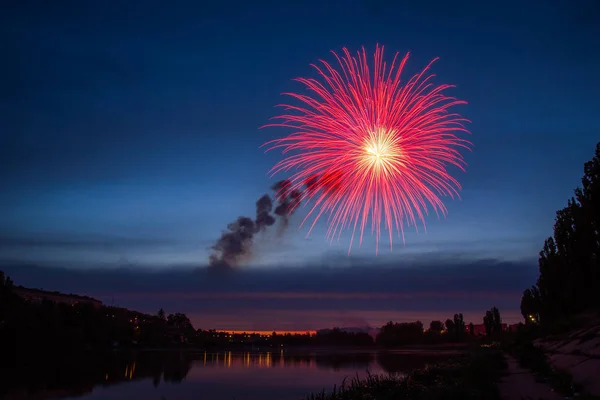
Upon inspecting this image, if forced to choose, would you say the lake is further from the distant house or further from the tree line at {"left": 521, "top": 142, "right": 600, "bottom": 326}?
the distant house

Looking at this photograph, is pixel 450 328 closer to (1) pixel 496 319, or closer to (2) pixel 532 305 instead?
(1) pixel 496 319

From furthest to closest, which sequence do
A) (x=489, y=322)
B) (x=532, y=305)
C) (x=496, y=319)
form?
(x=489, y=322), (x=496, y=319), (x=532, y=305)

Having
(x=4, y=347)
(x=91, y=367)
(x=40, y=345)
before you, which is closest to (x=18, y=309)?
(x=40, y=345)

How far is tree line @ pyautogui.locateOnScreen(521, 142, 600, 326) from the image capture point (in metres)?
32.2

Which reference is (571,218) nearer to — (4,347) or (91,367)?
(91,367)

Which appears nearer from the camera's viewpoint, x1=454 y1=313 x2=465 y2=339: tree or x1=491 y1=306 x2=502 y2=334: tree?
x1=491 y1=306 x2=502 y2=334: tree

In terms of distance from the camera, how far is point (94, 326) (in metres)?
82.7

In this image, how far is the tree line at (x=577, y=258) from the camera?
32188 millimetres

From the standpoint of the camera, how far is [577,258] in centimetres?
3553

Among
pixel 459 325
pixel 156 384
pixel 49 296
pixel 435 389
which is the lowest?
pixel 156 384

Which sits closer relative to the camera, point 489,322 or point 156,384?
point 156,384

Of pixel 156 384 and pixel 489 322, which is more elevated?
pixel 489 322

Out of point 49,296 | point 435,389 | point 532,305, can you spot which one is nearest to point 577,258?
point 532,305

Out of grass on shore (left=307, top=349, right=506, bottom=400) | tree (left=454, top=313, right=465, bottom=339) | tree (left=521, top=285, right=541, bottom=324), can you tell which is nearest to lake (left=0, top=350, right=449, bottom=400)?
grass on shore (left=307, top=349, right=506, bottom=400)
